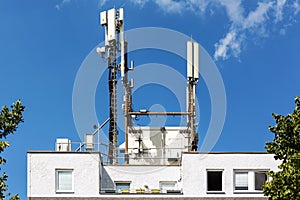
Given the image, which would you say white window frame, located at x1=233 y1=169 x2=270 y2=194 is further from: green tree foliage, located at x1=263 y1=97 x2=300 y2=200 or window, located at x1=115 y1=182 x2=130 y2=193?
green tree foliage, located at x1=263 y1=97 x2=300 y2=200

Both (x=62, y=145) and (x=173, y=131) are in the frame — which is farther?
(x=173, y=131)

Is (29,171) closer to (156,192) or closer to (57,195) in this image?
(57,195)

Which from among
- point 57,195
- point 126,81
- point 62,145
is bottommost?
point 57,195

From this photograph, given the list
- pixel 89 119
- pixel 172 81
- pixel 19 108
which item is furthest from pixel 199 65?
pixel 19 108

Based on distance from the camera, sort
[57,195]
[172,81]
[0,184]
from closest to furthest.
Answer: [0,184] → [57,195] → [172,81]

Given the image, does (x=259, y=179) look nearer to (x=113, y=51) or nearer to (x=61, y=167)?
(x=61, y=167)

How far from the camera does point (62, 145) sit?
178ft

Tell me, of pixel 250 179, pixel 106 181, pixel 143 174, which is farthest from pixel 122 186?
pixel 250 179

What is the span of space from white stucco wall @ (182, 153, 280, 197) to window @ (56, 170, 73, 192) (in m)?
7.56

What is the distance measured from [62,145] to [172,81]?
16.4 metres

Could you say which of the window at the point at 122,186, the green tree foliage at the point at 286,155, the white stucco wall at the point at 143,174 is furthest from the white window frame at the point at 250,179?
the green tree foliage at the point at 286,155

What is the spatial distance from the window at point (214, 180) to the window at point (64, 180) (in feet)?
30.2

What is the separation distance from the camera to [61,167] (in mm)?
51406

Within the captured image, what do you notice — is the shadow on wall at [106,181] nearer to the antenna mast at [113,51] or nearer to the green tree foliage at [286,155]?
the antenna mast at [113,51]
